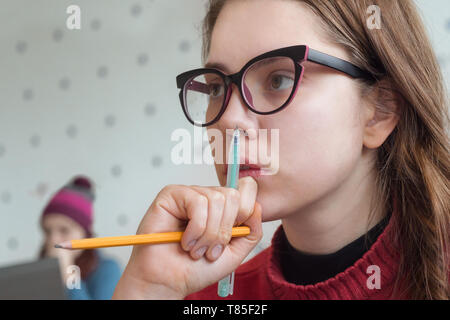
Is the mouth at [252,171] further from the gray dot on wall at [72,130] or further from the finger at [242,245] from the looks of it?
the gray dot on wall at [72,130]

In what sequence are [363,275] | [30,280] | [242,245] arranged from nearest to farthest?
[30,280] < [242,245] < [363,275]

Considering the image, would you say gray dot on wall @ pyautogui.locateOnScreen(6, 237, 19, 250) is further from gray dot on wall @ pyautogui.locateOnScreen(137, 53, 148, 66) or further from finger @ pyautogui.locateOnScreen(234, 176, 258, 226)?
finger @ pyautogui.locateOnScreen(234, 176, 258, 226)

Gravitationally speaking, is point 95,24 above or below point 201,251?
above

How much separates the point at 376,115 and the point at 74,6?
1.84ft

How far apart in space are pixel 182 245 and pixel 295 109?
23 cm

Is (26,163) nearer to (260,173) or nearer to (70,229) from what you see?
(70,229)

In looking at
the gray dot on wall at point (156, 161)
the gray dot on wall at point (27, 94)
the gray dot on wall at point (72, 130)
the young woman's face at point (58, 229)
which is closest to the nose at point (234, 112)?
the gray dot on wall at point (156, 161)

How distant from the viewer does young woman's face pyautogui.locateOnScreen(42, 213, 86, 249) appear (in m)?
1.24

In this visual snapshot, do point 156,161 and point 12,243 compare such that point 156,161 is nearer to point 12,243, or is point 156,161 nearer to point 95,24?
point 95,24

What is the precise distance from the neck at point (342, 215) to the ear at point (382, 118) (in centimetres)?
5

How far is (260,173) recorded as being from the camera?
1.81ft

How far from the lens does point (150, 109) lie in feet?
2.45

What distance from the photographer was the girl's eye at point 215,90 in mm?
574

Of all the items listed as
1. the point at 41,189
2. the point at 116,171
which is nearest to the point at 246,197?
the point at 116,171
